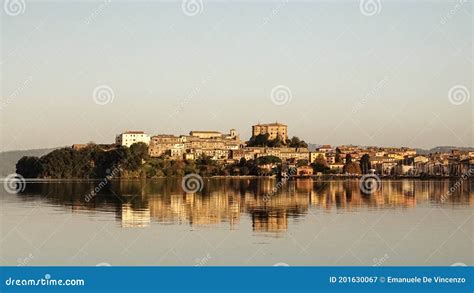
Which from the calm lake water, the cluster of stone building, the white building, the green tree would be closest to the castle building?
the cluster of stone building

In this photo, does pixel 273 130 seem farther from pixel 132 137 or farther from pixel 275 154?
pixel 132 137

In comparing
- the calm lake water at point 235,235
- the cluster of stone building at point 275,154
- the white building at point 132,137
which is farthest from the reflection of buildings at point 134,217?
the white building at point 132,137

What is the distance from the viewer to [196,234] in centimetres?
922

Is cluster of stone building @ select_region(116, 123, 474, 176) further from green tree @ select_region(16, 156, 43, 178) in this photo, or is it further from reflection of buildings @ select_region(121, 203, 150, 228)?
reflection of buildings @ select_region(121, 203, 150, 228)

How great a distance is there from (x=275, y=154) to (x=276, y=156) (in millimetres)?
1225

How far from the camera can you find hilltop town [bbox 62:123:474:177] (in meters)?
47.0

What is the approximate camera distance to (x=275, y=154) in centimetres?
5150

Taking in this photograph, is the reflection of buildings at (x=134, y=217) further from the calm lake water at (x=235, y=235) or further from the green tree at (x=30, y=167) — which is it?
the green tree at (x=30, y=167)

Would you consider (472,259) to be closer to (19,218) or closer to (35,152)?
(19,218)

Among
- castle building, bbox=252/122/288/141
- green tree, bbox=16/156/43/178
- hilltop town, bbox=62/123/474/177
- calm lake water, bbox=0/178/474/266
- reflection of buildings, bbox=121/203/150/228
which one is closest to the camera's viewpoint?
calm lake water, bbox=0/178/474/266

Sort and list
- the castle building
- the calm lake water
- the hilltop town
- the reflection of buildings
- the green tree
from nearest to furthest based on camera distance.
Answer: the calm lake water
the reflection of buildings
the green tree
the hilltop town
the castle building

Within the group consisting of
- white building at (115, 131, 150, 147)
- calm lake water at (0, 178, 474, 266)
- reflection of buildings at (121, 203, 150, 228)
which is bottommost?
calm lake water at (0, 178, 474, 266)

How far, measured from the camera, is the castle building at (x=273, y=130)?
57.8m

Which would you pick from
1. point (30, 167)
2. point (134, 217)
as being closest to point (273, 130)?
point (30, 167)
